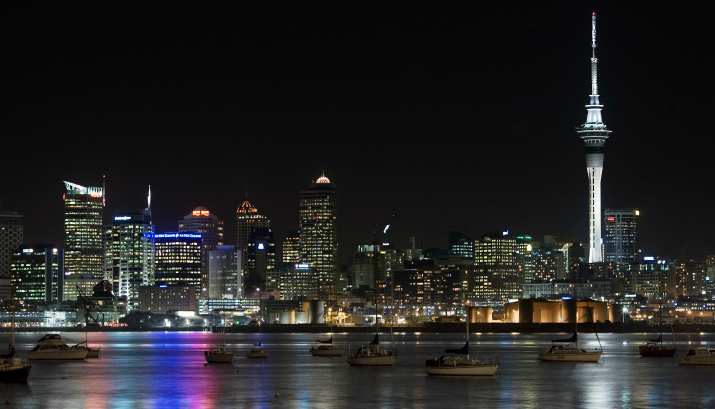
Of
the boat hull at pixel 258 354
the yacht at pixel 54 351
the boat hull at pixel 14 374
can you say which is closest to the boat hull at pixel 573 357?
the boat hull at pixel 258 354

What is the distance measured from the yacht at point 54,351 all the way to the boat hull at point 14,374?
1371 inches

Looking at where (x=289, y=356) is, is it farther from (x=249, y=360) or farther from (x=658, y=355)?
(x=658, y=355)

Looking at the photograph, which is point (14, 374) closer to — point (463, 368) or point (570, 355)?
point (463, 368)

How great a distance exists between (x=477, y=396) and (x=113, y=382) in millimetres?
28433

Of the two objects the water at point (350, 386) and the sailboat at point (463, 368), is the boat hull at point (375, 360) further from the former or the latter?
the sailboat at point (463, 368)

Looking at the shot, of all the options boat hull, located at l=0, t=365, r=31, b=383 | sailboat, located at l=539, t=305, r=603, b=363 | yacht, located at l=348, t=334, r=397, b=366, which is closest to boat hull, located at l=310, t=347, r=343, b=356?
sailboat, located at l=539, t=305, r=603, b=363

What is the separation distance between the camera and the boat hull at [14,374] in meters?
80.9

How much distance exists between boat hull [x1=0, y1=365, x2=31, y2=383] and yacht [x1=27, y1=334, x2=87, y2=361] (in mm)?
34825

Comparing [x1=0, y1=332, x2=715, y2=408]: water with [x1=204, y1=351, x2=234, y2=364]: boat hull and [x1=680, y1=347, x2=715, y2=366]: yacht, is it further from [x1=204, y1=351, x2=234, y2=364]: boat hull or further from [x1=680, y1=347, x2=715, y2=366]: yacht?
[x1=680, y1=347, x2=715, y2=366]: yacht

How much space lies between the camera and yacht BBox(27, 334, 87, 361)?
116250mm

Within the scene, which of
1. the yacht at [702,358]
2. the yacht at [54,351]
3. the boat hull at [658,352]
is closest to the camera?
the yacht at [702,358]

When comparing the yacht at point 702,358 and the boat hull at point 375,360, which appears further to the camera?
the yacht at point 702,358

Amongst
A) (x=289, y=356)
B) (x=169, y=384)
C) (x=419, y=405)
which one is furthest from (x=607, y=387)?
(x=289, y=356)

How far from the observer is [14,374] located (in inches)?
3206
